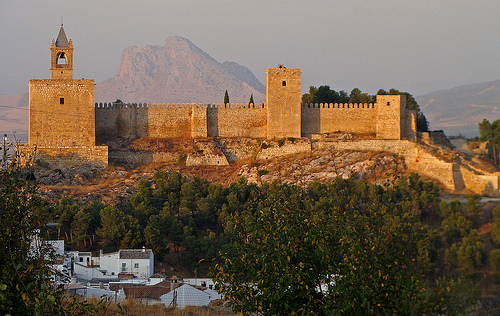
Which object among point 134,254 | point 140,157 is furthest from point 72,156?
point 134,254

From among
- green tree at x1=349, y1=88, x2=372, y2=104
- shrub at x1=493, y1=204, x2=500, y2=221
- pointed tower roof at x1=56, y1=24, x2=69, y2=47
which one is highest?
pointed tower roof at x1=56, y1=24, x2=69, y2=47

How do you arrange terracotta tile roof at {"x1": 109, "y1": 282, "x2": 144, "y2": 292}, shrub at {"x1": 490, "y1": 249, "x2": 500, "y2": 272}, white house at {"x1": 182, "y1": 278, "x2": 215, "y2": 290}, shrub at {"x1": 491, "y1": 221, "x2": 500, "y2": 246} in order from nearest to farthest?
terracotta tile roof at {"x1": 109, "y1": 282, "x2": 144, "y2": 292}
white house at {"x1": 182, "y1": 278, "x2": 215, "y2": 290}
shrub at {"x1": 490, "y1": 249, "x2": 500, "y2": 272}
shrub at {"x1": 491, "y1": 221, "x2": 500, "y2": 246}

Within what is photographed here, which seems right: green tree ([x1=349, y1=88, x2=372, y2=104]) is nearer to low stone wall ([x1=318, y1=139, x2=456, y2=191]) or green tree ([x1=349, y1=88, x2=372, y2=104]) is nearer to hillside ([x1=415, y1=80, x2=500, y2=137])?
low stone wall ([x1=318, y1=139, x2=456, y2=191])

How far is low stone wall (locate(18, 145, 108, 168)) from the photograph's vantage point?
34219 mm

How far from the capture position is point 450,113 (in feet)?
213

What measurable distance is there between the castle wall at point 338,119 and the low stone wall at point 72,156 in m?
10.5

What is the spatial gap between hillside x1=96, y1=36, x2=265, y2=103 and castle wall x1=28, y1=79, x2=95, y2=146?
74.1 meters

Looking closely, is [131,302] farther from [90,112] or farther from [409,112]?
[409,112]

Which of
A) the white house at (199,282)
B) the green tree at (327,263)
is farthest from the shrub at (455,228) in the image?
the green tree at (327,263)

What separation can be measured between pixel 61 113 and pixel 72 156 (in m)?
2.39

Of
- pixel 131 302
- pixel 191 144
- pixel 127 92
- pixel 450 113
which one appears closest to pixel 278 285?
pixel 131 302

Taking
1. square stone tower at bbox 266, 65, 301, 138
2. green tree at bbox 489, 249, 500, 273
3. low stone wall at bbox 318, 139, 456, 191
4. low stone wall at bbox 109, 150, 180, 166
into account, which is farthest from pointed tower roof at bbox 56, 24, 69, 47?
green tree at bbox 489, 249, 500, 273

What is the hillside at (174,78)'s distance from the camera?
118625mm

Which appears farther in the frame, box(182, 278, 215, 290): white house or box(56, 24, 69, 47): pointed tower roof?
box(56, 24, 69, 47): pointed tower roof
